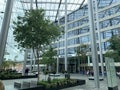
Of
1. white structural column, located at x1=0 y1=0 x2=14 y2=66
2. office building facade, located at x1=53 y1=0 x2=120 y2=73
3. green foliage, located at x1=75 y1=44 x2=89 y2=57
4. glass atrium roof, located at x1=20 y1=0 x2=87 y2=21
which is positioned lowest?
white structural column, located at x1=0 y1=0 x2=14 y2=66

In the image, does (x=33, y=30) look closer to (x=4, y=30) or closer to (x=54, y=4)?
(x=4, y=30)

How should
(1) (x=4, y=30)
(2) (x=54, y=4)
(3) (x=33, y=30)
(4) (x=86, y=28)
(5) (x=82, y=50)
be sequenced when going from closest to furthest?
1. (1) (x=4, y=30)
2. (3) (x=33, y=30)
3. (5) (x=82, y=50)
4. (2) (x=54, y=4)
5. (4) (x=86, y=28)

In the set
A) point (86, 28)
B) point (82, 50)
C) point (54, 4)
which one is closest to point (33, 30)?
point (82, 50)

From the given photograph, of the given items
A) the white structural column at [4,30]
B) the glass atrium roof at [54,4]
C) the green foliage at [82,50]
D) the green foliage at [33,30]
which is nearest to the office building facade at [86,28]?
the green foliage at [82,50]

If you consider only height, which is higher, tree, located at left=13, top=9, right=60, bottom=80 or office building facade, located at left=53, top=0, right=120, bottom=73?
office building facade, located at left=53, top=0, right=120, bottom=73

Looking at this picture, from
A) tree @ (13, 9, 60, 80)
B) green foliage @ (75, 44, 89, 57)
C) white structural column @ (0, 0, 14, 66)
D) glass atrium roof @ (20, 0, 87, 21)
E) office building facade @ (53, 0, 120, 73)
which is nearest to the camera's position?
white structural column @ (0, 0, 14, 66)

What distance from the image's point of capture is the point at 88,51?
172ft

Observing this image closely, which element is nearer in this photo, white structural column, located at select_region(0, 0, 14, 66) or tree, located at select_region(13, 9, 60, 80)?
white structural column, located at select_region(0, 0, 14, 66)

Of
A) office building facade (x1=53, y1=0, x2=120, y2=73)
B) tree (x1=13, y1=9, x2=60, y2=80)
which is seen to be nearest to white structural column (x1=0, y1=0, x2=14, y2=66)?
tree (x1=13, y1=9, x2=60, y2=80)

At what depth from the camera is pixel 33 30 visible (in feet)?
56.0

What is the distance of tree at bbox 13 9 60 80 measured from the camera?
16938 mm

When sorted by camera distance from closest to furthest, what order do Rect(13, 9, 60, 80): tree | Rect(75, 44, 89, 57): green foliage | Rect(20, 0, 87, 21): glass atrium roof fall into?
Rect(13, 9, 60, 80): tree
Rect(75, 44, 89, 57): green foliage
Rect(20, 0, 87, 21): glass atrium roof

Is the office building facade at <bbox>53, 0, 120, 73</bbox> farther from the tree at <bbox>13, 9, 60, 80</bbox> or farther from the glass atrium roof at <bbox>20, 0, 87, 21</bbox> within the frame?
the tree at <bbox>13, 9, 60, 80</bbox>

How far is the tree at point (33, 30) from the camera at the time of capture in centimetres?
1694
